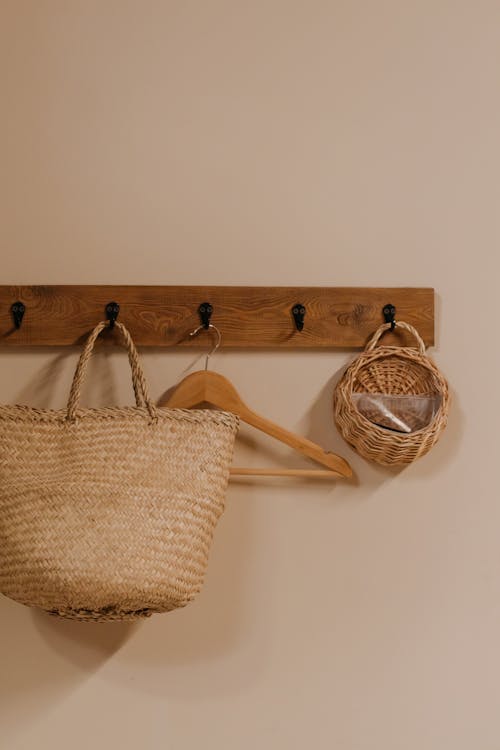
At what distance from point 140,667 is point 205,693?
5.3 inches

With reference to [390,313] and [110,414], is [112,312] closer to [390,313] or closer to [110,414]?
[110,414]

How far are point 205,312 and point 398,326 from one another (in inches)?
14.7

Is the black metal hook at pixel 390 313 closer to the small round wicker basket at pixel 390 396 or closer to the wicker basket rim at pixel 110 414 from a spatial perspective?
the small round wicker basket at pixel 390 396

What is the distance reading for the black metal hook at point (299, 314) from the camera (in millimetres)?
1578

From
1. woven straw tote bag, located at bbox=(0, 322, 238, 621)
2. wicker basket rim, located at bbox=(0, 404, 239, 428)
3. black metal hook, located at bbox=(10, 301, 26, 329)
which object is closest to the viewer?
woven straw tote bag, located at bbox=(0, 322, 238, 621)

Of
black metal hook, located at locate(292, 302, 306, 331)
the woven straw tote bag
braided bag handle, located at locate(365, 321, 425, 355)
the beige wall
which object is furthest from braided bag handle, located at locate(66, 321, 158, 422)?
braided bag handle, located at locate(365, 321, 425, 355)

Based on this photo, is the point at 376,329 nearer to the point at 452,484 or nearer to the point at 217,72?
the point at 452,484

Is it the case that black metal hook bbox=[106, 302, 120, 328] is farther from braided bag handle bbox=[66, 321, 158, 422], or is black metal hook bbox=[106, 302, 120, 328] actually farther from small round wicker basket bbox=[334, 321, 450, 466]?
small round wicker basket bbox=[334, 321, 450, 466]

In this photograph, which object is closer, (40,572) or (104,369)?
(40,572)

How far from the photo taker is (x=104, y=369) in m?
1.60

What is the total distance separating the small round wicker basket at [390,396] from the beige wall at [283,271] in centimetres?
7

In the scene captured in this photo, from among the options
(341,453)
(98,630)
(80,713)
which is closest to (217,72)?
(341,453)

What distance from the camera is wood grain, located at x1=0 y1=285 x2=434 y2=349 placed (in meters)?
1.56

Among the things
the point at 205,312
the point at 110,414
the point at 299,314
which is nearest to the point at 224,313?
the point at 205,312
